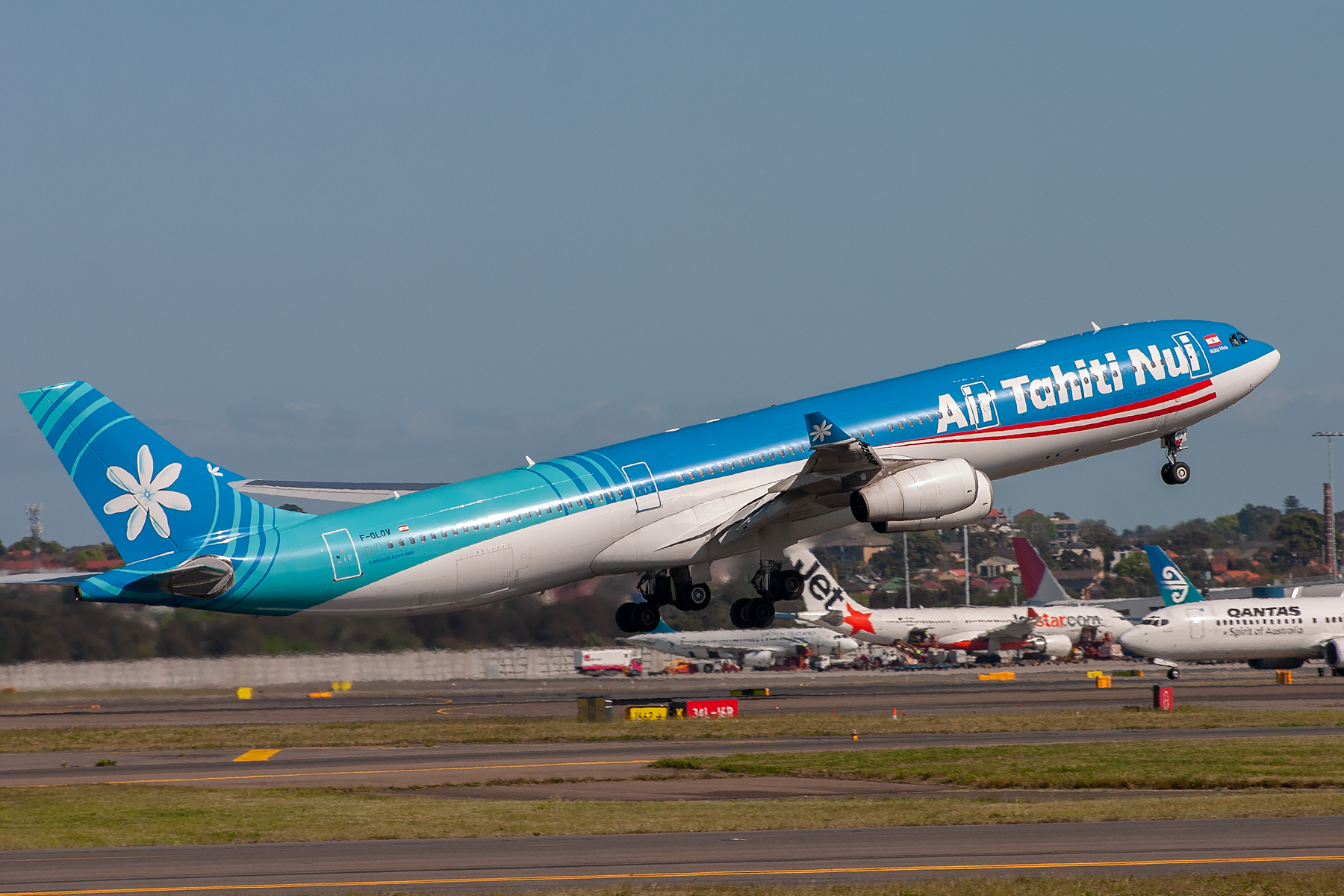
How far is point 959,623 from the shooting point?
100812mm

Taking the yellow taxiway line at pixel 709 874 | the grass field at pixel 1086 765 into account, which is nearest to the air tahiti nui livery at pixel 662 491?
the grass field at pixel 1086 765

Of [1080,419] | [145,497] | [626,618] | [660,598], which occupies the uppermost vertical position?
[1080,419]

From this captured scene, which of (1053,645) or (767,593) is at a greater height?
(767,593)

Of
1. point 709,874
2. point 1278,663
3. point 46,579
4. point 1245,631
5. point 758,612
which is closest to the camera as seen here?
point 709,874

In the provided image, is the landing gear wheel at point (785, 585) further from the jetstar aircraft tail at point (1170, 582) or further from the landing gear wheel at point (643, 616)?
the jetstar aircraft tail at point (1170, 582)

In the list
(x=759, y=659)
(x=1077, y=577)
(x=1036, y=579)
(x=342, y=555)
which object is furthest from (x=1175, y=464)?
(x=1077, y=577)

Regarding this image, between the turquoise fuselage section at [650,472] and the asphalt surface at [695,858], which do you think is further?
the turquoise fuselage section at [650,472]

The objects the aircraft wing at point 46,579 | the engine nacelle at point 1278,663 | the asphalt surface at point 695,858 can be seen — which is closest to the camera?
the asphalt surface at point 695,858

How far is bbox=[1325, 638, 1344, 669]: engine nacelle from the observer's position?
75250 millimetres

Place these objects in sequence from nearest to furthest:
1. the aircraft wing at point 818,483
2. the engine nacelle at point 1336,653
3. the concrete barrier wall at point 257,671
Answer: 1. the aircraft wing at point 818,483
2. the concrete barrier wall at point 257,671
3. the engine nacelle at point 1336,653

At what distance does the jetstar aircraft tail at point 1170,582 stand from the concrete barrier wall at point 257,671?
44569 millimetres

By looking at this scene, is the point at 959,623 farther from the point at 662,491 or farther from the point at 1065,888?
the point at 1065,888

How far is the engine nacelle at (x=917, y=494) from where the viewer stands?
42688 millimetres

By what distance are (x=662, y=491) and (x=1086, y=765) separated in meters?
13.8
